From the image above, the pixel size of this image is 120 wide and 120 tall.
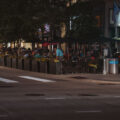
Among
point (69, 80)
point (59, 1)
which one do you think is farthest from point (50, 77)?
point (59, 1)

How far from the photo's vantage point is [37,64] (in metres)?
27.0

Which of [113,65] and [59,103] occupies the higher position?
[113,65]

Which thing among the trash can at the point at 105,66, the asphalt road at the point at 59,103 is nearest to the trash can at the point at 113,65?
the trash can at the point at 105,66

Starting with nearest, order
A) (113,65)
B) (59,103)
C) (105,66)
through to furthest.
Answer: (59,103) < (113,65) < (105,66)

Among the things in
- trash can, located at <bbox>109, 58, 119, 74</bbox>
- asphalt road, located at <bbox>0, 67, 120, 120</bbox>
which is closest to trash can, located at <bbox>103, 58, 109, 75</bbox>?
trash can, located at <bbox>109, 58, 119, 74</bbox>

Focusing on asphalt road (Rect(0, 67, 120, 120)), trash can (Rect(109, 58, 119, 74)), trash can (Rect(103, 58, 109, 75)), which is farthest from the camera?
trash can (Rect(103, 58, 109, 75))

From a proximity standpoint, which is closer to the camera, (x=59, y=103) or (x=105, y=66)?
(x=59, y=103)

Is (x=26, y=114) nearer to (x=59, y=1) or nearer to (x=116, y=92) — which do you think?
(x=59, y=1)

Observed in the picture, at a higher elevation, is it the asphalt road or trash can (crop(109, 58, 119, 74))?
trash can (crop(109, 58, 119, 74))

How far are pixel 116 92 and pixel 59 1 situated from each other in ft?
27.3

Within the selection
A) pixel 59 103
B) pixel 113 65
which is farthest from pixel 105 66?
pixel 59 103

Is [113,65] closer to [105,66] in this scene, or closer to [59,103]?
[105,66]

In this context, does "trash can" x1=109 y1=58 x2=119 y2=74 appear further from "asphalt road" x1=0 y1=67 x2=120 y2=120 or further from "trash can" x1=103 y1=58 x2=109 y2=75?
"asphalt road" x1=0 y1=67 x2=120 y2=120

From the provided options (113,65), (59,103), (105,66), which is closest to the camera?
(59,103)
